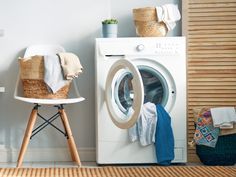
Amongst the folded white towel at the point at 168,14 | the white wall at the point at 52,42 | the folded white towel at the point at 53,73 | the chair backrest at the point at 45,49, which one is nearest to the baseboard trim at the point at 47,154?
the white wall at the point at 52,42

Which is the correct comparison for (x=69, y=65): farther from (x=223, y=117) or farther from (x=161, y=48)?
(x=223, y=117)

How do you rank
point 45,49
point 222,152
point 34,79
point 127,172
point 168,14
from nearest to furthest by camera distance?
point 127,172 → point 34,79 → point 222,152 → point 168,14 → point 45,49

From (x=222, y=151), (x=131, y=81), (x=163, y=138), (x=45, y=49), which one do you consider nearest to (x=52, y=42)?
(x=45, y=49)

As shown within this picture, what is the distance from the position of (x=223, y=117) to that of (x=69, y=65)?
4.16 feet

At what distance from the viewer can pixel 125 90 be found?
3652mm

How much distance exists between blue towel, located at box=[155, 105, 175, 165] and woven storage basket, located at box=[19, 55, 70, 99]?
0.80m

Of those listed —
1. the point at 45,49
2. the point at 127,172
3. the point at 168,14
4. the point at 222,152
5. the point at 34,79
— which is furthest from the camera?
the point at 45,49

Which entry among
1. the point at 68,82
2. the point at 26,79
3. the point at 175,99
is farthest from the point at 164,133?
the point at 26,79

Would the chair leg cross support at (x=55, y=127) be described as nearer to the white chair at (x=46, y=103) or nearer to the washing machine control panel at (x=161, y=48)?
the white chair at (x=46, y=103)

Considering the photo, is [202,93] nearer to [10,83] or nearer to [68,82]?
[68,82]

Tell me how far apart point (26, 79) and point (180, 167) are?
1383 mm

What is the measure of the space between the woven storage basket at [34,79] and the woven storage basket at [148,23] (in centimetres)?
80

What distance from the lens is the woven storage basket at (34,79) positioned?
347 cm

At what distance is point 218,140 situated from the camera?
3.58m
